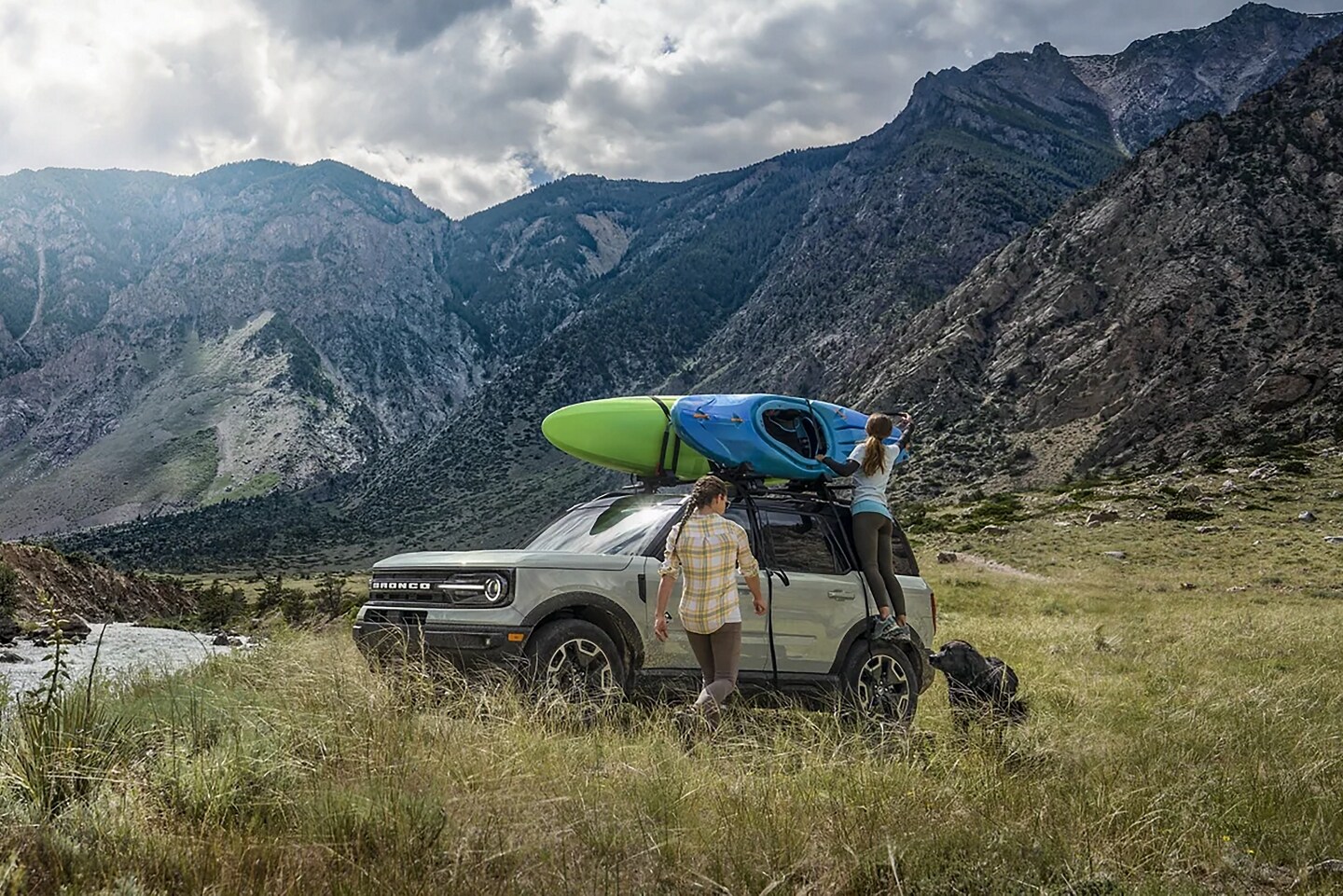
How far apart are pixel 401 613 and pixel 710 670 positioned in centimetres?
258

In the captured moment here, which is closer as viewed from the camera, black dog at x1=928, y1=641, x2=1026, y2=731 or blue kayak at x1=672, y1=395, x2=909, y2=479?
black dog at x1=928, y1=641, x2=1026, y2=731

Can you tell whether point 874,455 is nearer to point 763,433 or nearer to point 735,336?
point 763,433

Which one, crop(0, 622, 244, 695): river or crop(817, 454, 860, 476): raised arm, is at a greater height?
crop(817, 454, 860, 476): raised arm

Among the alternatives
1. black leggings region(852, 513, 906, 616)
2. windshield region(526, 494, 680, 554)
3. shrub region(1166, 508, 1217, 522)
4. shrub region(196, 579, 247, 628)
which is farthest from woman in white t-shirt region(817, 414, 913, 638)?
shrub region(1166, 508, 1217, 522)

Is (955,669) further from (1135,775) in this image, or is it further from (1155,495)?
(1155,495)

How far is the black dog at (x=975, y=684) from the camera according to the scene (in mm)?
7094

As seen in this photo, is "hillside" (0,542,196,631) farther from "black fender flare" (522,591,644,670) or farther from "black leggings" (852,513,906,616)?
"black leggings" (852,513,906,616)

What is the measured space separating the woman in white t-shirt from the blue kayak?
0.52 meters

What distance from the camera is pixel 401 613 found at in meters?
7.10

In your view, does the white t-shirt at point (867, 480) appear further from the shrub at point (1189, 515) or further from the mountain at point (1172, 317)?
the mountain at point (1172, 317)

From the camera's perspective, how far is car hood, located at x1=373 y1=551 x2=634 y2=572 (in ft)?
22.4

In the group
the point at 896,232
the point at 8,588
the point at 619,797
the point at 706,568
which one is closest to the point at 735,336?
the point at 896,232

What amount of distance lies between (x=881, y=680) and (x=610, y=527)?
118 inches

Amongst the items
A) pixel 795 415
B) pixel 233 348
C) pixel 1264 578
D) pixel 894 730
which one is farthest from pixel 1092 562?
pixel 233 348
